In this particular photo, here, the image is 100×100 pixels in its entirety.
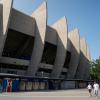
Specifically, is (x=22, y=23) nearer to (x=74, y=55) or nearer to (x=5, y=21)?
(x=5, y=21)

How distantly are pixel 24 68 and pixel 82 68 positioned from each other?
29.6 meters

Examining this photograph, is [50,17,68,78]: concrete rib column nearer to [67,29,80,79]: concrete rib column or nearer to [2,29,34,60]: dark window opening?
[2,29,34,60]: dark window opening

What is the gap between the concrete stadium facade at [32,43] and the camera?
48594 mm

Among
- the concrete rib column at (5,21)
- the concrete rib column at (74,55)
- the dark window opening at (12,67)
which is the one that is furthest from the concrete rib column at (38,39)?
the concrete rib column at (74,55)

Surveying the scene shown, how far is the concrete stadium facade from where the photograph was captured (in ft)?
159

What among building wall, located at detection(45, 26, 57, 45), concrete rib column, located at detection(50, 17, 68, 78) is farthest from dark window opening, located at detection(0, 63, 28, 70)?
concrete rib column, located at detection(50, 17, 68, 78)

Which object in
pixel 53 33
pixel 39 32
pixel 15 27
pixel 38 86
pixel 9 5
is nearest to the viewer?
pixel 38 86

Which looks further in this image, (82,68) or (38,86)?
(82,68)

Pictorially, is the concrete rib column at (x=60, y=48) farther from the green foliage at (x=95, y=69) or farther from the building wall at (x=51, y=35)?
the green foliage at (x=95, y=69)

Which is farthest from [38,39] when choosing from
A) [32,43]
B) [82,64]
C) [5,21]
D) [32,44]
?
[82,64]

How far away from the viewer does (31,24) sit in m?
54.2

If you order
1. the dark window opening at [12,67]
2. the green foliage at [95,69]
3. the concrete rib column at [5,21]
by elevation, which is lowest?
the dark window opening at [12,67]

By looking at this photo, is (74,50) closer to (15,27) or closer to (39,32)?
(39,32)

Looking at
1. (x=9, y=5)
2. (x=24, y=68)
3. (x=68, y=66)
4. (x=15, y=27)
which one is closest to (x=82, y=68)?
(x=68, y=66)
